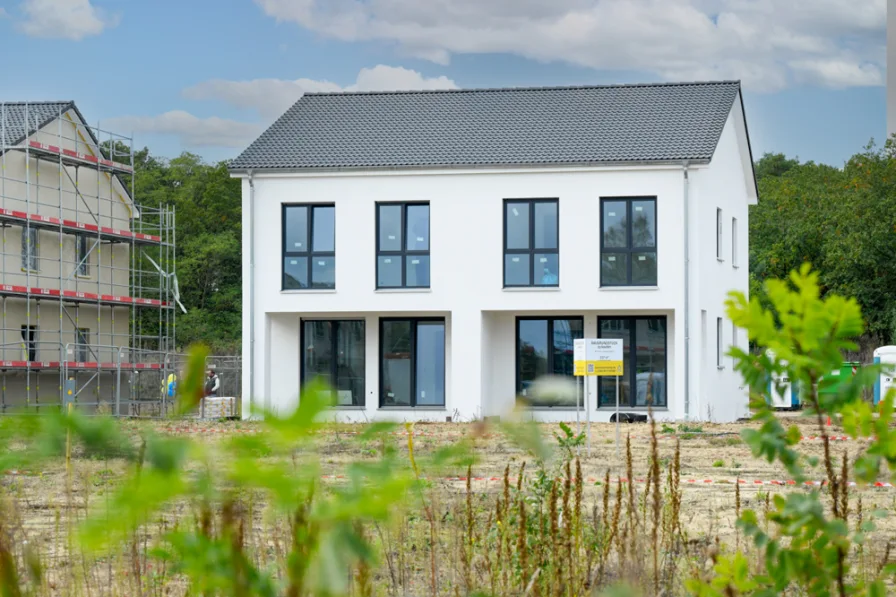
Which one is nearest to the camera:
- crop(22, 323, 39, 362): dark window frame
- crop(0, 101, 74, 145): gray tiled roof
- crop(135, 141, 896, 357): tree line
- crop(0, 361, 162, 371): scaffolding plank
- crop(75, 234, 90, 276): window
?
crop(0, 361, 162, 371): scaffolding plank

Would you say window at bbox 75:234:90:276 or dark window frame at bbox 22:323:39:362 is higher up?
window at bbox 75:234:90:276

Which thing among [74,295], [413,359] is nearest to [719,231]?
[413,359]

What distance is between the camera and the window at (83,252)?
35844mm

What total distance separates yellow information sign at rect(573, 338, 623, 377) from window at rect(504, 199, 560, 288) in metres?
7.80

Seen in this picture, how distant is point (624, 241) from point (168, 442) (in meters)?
25.4

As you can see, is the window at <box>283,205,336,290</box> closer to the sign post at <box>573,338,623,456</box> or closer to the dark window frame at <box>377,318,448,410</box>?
the dark window frame at <box>377,318,448,410</box>

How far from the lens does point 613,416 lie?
26531mm

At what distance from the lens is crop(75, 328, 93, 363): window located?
114 ft

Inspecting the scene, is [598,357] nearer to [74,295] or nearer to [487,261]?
[487,261]

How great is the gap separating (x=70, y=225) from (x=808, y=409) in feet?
112

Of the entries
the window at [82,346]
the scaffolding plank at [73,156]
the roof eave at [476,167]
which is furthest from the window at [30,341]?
the roof eave at [476,167]

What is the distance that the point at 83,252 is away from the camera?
1427 inches

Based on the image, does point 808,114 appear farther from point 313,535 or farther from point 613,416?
point 313,535

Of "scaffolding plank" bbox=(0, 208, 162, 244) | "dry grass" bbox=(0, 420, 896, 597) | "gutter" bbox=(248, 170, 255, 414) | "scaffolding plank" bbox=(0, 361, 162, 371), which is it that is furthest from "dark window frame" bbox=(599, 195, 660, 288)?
"scaffolding plank" bbox=(0, 208, 162, 244)
